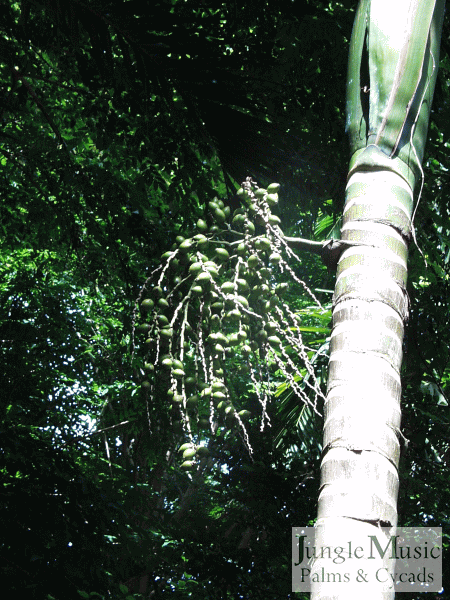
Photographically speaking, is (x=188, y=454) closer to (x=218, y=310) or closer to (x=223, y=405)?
(x=223, y=405)

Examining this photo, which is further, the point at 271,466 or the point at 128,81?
the point at 271,466

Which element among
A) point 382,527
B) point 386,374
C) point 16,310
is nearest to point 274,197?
point 386,374

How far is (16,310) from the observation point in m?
6.47

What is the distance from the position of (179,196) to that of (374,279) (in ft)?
6.69

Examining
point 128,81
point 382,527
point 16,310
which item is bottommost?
point 382,527

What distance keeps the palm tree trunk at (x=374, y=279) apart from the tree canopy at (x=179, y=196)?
68cm

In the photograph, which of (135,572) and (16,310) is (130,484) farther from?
(16,310)

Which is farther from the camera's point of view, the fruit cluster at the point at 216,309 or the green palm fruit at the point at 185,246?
the green palm fruit at the point at 185,246

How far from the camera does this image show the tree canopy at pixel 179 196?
2.62 metres

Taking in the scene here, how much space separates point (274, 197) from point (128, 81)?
1.25m

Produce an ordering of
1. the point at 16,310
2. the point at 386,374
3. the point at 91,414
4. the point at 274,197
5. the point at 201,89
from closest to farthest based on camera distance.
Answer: the point at 386,374, the point at 274,197, the point at 201,89, the point at 16,310, the point at 91,414

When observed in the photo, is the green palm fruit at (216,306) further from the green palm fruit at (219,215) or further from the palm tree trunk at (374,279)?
the palm tree trunk at (374,279)

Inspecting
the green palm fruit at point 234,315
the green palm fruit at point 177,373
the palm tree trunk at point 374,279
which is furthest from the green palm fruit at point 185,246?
the palm tree trunk at point 374,279

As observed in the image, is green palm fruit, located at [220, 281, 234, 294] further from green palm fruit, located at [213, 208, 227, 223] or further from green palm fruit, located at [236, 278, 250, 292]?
green palm fruit, located at [213, 208, 227, 223]
